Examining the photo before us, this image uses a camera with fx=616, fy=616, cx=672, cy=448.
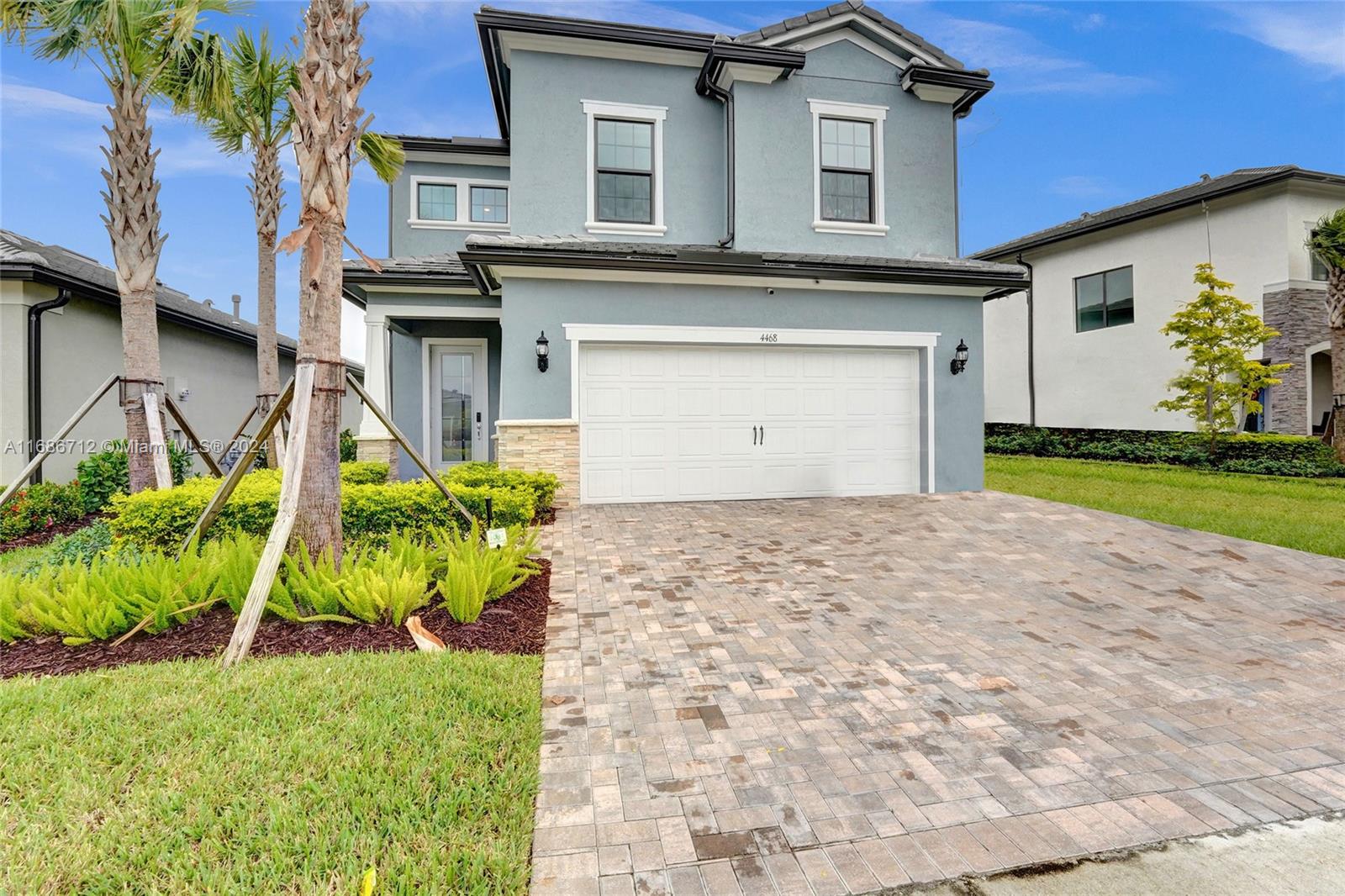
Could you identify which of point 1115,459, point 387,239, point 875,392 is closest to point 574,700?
point 875,392

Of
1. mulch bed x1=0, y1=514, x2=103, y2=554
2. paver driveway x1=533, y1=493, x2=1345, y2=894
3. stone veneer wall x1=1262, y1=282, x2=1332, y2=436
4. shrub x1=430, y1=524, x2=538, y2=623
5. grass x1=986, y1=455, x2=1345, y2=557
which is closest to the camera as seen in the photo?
paver driveway x1=533, y1=493, x2=1345, y2=894

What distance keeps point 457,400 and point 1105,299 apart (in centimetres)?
1768

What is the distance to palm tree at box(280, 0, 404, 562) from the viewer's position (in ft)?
15.3

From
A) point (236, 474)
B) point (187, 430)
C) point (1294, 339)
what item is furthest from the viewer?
point (1294, 339)

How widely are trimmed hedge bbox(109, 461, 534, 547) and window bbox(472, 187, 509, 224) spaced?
8.33 meters

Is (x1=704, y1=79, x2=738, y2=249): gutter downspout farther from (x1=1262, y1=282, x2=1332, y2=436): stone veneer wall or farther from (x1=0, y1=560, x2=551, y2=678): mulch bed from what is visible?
(x1=1262, y1=282, x2=1332, y2=436): stone veneer wall

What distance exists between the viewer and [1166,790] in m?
2.58

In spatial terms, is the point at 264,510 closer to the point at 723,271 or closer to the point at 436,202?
the point at 723,271

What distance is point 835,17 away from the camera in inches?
424

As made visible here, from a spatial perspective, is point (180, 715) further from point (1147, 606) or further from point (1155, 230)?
point (1155, 230)

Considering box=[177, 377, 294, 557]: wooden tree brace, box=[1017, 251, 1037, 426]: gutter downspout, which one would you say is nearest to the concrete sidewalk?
box=[177, 377, 294, 557]: wooden tree brace

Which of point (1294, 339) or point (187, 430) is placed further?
point (1294, 339)

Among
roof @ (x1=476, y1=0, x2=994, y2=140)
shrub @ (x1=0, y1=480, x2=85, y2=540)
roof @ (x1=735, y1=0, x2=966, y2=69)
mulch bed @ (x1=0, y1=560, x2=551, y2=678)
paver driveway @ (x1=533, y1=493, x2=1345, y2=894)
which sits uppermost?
roof @ (x1=735, y1=0, x2=966, y2=69)

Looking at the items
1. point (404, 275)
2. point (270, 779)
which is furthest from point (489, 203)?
point (270, 779)
